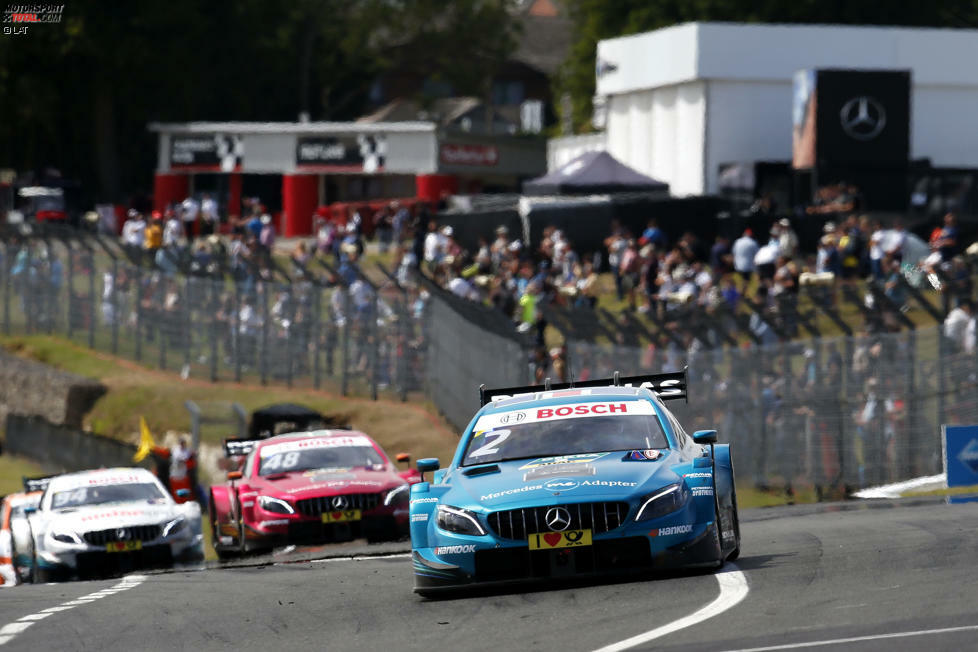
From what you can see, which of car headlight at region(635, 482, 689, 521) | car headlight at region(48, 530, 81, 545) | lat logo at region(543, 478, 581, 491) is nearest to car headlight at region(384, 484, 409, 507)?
car headlight at region(48, 530, 81, 545)

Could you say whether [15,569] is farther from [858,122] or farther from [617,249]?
[858,122]

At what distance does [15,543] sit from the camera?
19047 millimetres

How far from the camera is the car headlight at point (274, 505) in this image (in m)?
18.0

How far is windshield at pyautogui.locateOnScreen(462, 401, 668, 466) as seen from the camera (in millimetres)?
11594

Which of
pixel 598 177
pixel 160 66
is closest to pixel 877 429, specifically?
pixel 598 177

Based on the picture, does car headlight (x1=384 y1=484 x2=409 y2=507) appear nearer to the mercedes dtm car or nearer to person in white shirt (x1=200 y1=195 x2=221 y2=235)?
the mercedes dtm car

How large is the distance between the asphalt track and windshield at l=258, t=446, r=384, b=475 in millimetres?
5213

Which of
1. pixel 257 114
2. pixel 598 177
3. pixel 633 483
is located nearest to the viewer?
pixel 633 483

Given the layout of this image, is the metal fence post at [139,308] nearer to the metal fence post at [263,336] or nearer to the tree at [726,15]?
the metal fence post at [263,336]

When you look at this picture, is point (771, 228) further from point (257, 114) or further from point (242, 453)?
point (257, 114)

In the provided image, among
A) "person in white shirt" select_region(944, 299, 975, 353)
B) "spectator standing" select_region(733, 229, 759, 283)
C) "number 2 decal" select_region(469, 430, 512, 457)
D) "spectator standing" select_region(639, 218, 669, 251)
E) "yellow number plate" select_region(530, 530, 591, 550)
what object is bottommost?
"yellow number plate" select_region(530, 530, 591, 550)

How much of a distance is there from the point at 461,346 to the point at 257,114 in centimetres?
5637

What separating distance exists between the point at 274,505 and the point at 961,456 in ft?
23.2

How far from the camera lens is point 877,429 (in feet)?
66.9
